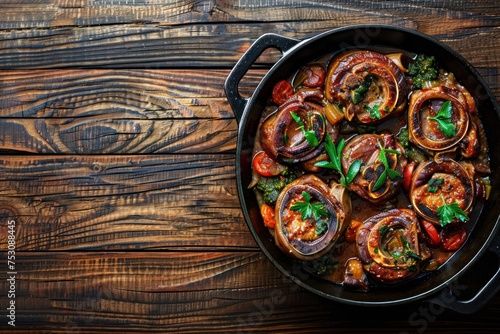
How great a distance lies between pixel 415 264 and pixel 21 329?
2.38 meters

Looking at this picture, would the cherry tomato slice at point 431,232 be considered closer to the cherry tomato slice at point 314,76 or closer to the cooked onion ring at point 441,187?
the cooked onion ring at point 441,187

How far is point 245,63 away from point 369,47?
78 centimetres

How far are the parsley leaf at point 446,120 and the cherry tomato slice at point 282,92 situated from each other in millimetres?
806

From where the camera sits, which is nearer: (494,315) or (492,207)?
(492,207)

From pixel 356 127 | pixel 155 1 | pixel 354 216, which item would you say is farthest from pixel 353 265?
pixel 155 1

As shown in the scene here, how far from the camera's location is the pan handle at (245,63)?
2.89m

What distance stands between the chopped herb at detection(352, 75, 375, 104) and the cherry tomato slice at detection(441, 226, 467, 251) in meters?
0.87

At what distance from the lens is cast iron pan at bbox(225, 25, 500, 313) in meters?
2.89

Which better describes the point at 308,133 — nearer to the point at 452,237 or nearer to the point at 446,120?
the point at 446,120

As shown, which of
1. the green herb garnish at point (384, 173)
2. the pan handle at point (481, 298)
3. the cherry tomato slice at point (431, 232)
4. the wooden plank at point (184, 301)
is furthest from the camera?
the wooden plank at point (184, 301)

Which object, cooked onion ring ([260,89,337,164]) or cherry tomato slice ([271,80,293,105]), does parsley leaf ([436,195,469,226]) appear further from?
cherry tomato slice ([271,80,293,105])

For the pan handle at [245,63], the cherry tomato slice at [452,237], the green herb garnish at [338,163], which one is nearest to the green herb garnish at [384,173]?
the green herb garnish at [338,163]

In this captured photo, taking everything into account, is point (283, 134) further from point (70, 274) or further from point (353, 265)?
point (70, 274)

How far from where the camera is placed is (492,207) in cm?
315
